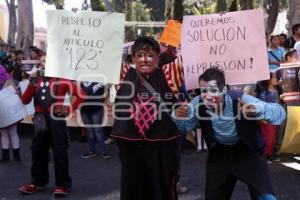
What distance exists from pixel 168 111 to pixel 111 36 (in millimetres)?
1100

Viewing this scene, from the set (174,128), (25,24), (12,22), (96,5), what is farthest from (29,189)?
(12,22)

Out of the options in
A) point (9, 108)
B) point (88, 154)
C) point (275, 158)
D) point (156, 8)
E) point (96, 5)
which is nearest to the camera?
point (275, 158)

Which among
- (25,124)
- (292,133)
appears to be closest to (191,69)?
(292,133)

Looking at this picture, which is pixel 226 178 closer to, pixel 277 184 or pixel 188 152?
pixel 277 184

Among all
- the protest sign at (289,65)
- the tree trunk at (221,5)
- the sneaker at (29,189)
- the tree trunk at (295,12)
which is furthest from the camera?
the tree trunk at (221,5)

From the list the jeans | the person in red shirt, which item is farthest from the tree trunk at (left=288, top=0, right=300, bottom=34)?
the person in red shirt

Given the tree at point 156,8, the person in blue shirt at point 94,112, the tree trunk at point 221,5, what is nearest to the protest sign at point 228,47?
the person in blue shirt at point 94,112

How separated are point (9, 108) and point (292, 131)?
4229 millimetres

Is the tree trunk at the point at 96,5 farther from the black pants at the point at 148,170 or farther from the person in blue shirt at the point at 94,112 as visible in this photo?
the black pants at the point at 148,170

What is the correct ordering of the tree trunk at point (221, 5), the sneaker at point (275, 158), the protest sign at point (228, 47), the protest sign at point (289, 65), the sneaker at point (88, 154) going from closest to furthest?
the protest sign at point (228, 47) < the protest sign at point (289, 65) < the sneaker at point (275, 158) < the sneaker at point (88, 154) < the tree trunk at point (221, 5)

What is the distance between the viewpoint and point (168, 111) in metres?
4.06

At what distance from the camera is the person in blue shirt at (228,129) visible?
398cm

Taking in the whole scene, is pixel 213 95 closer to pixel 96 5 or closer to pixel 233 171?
pixel 233 171

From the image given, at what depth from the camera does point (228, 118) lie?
399cm
